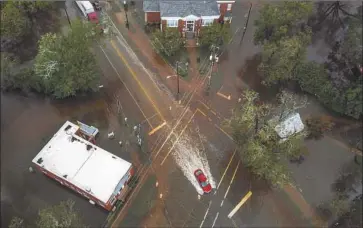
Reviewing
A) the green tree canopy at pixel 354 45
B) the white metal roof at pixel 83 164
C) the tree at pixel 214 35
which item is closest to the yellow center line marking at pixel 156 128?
the white metal roof at pixel 83 164

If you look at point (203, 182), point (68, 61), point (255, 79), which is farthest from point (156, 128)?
point (255, 79)

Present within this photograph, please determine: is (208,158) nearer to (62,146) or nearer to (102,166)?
(102,166)

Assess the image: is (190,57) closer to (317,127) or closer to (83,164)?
(317,127)

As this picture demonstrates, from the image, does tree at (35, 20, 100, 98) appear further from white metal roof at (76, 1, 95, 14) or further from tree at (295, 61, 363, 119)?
tree at (295, 61, 363, 119)

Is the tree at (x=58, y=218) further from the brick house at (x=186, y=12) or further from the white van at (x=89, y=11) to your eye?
the white van at (x=89, y=11)

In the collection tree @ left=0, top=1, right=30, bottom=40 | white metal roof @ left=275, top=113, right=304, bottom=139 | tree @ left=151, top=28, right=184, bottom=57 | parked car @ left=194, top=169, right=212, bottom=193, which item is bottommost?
parked car @ left=194, top=169, right=212, bottom=193

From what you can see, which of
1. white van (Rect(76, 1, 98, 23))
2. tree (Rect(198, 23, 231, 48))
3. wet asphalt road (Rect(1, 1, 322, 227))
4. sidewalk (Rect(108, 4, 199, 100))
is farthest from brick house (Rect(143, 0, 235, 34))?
white van (Rect(76, 1, 98, 23))

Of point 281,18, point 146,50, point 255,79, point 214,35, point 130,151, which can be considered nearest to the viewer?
point 130,151

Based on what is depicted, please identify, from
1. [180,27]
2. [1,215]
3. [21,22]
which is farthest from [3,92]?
[180,27]
